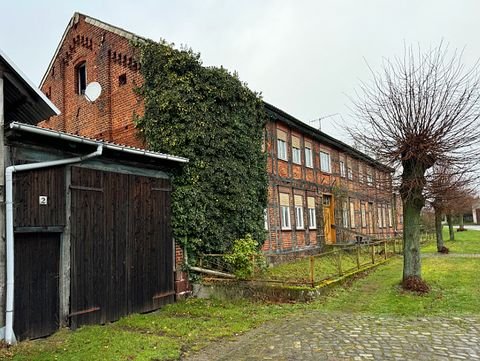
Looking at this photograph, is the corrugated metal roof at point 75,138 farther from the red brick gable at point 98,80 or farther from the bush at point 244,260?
the bush at point 244,260

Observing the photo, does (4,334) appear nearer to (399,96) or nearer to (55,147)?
(55,147)

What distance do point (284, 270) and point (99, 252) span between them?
7.60 m

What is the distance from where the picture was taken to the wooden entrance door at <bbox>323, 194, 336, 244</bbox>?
22609 mm

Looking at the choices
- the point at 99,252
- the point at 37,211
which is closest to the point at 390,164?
the point at 99,252

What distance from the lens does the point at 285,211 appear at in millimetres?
18719

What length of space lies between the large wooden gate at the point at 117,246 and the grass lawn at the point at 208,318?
17.4 inches

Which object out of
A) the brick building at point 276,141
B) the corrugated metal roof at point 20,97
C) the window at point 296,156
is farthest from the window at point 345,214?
the corrugated metal roof at point 20,97

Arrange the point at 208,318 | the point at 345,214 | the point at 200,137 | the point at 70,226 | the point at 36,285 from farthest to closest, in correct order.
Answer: the point at 345,214 < the point at 200,137 < the point at 208,318 < the point at 70,226 < the point at 36,285

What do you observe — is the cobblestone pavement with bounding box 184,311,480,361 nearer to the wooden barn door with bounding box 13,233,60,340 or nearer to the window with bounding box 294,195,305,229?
the wooden barn door with bounding box 13,233,60,340

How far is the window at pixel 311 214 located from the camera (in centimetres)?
2095

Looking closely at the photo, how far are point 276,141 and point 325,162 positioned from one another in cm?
651

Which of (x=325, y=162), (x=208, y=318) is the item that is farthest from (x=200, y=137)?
(x=325, y=162)

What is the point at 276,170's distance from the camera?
18.2 metres

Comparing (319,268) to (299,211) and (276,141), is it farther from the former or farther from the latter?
(276,141)
